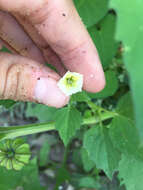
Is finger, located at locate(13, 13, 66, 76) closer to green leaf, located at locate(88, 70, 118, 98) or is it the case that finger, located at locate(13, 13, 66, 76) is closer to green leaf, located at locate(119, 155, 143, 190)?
green leaf, located at locate(88, 70, 118, 98)

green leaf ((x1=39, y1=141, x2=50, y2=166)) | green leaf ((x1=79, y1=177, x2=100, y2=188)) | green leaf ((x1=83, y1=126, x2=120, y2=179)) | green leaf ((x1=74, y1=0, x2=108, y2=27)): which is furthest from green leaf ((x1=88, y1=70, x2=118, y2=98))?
green leaf ((x1=39, y1=141, x2=50, y2=166))

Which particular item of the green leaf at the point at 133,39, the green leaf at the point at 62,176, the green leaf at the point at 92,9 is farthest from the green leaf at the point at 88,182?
the green leaf at the point at 133,39

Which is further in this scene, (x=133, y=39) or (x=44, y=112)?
(x=44, y=112)

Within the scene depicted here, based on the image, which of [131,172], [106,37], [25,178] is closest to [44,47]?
[106,37]

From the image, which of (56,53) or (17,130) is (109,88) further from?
(17,130)

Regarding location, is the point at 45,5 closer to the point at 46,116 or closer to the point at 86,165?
the point at 46,116

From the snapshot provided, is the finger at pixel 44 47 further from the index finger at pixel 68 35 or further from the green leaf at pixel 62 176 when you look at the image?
the green leaf at pixel 62 176
